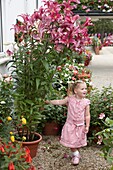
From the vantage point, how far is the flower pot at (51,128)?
4.05 meters

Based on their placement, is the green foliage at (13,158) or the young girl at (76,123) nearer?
the green foliage at (13,158)

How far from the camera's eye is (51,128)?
4.10 m

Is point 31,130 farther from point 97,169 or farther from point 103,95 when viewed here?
point 103,95

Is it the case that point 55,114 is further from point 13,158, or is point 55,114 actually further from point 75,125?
point 13,158

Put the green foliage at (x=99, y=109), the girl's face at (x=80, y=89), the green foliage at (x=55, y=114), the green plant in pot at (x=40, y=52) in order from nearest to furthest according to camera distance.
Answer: the green plant in pot at (x=40, y=52), the girl's face at (x=80, y=89), the green foliage at (x=99, y=109), the green foliage at (x=55, y=114)

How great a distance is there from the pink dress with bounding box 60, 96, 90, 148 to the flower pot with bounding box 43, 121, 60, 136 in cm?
74

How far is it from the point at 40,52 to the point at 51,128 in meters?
1.47

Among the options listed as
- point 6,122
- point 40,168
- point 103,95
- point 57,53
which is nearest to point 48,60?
point 57,53

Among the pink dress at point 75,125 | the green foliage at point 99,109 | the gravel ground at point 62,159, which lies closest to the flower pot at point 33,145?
the gravel ground at point 62,159

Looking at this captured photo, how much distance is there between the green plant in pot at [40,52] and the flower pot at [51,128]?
2.49ft

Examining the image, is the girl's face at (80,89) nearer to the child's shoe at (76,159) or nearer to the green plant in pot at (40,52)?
the green plant in pot at (40,52)

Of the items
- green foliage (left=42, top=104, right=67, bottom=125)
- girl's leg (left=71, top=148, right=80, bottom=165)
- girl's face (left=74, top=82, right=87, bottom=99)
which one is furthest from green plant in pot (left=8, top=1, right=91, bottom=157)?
green foliage (left=42, top=104, right=67, bottom=125)

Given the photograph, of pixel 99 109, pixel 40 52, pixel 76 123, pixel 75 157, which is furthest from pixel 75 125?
pixel 40 52

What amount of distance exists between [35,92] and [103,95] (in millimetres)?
1389
